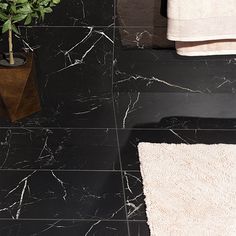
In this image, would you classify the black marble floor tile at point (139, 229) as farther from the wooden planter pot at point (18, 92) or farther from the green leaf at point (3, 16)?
the green leaf at point (3, 16)

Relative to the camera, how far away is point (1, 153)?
210 centimetres

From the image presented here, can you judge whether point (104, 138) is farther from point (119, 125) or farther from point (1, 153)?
point (1, 153)

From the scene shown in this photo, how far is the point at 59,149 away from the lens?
7.01 feet

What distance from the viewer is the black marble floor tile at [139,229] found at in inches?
67.3

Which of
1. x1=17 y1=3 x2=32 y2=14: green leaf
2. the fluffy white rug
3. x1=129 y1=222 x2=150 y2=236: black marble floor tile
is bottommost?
x1=129 y1=222 x2=150 y2=236: black marble floor tile

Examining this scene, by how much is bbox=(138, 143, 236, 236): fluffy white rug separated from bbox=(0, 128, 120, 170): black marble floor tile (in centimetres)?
15

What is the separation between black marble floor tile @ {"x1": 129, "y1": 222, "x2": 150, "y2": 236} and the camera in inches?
67.3

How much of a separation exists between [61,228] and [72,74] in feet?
2.81

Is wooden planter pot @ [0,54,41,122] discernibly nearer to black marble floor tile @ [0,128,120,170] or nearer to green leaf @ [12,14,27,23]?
black marble floor tile @ [0,128,120,170]

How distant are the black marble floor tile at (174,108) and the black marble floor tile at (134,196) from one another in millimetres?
423

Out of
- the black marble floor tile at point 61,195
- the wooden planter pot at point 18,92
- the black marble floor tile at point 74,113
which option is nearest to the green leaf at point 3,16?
the wooden planter pot at point 18,92

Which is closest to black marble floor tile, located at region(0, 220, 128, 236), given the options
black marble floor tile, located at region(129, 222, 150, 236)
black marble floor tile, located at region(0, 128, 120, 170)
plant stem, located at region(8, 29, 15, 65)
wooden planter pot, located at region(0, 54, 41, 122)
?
black marble floor tile, located at region(129, 222, 150, 236)

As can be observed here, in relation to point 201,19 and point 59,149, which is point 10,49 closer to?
point 59,149

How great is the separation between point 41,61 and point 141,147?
0.61m
